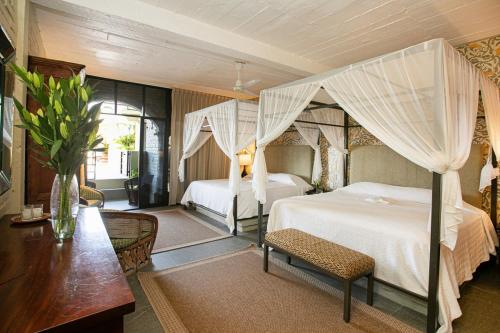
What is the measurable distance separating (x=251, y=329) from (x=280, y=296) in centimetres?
52

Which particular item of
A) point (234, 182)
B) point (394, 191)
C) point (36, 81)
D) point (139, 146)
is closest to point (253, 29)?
point (234, 182)

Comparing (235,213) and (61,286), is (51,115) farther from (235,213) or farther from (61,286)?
(235,213)

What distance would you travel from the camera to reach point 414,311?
7.15ft

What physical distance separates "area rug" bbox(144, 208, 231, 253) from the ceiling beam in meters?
2.64

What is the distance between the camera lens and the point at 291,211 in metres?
3.19

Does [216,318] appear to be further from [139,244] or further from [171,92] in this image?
[171,92]

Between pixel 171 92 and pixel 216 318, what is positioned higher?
pixel 171 92

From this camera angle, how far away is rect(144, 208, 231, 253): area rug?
11.9ft

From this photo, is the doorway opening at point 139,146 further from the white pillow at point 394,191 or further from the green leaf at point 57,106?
the green leaf at point 57,106

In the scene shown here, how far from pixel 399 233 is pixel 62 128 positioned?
2.50 meters

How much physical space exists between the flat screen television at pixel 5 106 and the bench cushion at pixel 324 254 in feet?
7.28

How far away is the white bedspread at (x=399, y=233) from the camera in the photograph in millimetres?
2039

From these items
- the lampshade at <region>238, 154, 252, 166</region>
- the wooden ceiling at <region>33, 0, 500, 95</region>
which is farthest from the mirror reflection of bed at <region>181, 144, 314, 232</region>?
the wooden ceiling at <region>33, 0, 500, 95</region>

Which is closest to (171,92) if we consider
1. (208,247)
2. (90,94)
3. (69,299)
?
(208,247)
